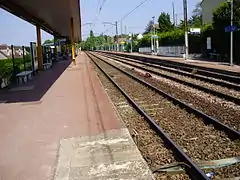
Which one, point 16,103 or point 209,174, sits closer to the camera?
point 209,174

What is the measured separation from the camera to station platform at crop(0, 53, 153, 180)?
219 inches

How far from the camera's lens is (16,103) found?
1301 cm

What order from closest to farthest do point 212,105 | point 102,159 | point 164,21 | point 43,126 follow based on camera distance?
point 102,159
point 43,126
point 212,105
point 164,21

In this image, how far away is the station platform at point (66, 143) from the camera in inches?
219

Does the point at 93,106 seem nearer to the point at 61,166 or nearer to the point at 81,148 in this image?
the point at 81,148

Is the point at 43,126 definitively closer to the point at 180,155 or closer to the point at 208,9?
the point at 180,155

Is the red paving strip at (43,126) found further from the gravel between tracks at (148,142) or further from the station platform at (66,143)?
the gravel between tracks at (148,142)

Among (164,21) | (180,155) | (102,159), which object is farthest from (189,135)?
(164,21)

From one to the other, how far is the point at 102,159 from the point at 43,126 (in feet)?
10.5

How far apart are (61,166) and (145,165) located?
4.54 feet

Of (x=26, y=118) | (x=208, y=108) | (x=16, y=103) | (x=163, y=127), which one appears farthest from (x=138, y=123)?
(x=16, y=103)

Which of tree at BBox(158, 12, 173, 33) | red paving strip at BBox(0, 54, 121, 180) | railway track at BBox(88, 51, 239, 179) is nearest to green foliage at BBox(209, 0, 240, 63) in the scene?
red paving strip at BBox(0, 54, 121, 180)

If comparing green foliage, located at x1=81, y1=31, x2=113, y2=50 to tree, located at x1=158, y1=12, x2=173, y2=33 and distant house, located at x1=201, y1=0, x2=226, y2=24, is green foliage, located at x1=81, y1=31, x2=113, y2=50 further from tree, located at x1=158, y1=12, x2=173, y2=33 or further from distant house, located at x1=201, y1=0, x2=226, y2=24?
distant house, located at x1=201, y1=0, x2=226, y2=24

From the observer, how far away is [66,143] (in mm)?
7242
